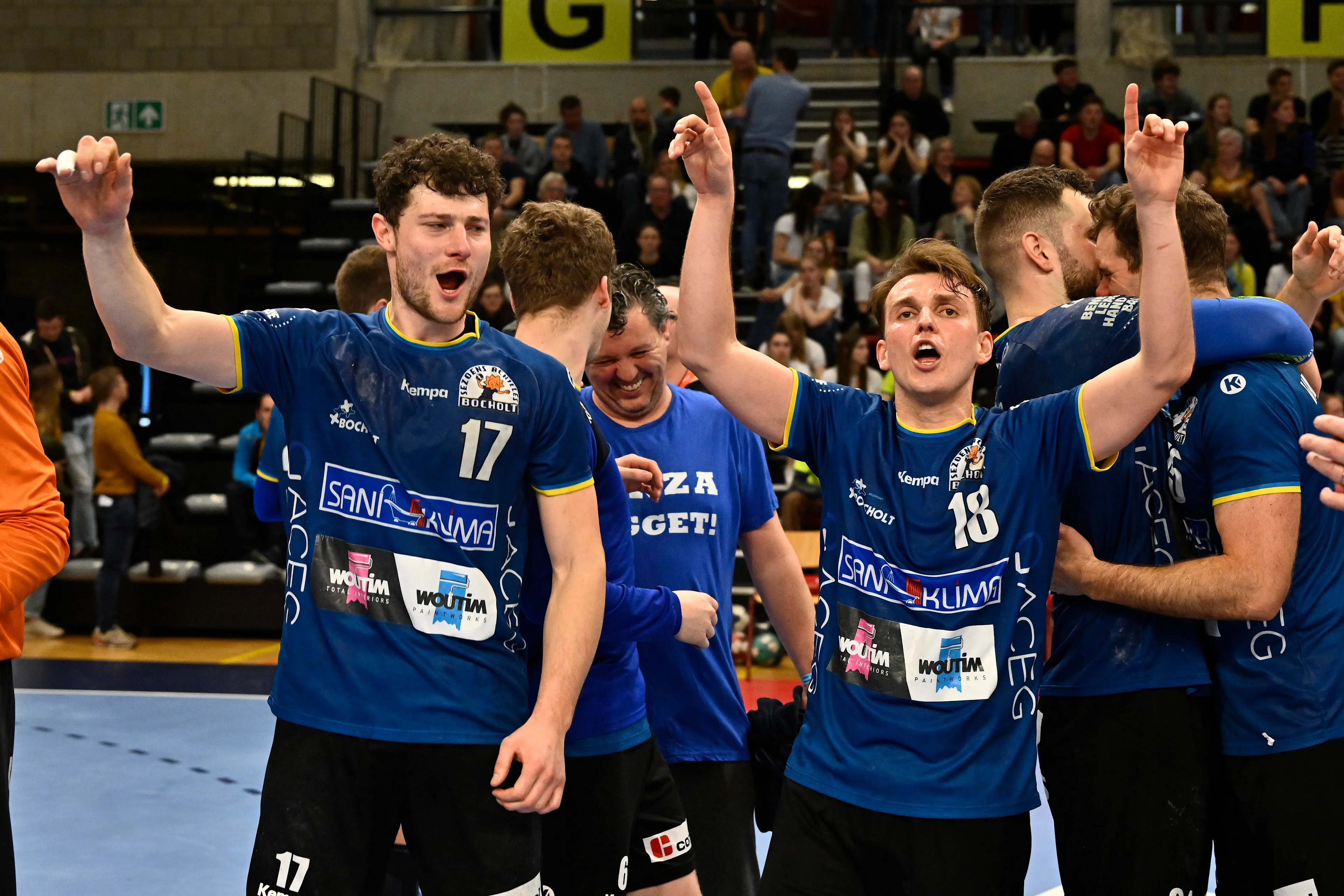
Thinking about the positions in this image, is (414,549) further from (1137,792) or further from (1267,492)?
(1267,492)

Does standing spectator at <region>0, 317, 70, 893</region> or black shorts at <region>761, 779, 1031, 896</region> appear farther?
standing spectator at <region>0, 317, 70, 893</region>

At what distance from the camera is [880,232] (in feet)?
41.4

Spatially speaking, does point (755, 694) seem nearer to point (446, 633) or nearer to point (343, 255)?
point (446, 633)

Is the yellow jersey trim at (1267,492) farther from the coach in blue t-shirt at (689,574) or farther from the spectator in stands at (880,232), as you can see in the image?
the spectator in stands at (880,232)

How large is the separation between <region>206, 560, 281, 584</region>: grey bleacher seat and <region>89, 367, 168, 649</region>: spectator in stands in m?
0.63

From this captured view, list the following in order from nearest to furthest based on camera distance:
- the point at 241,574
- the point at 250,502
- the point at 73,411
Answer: the point at 241,574
the point at 250,502
the point at 73,411

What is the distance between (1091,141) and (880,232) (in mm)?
2337

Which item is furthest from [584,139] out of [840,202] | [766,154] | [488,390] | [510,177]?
[488,390]

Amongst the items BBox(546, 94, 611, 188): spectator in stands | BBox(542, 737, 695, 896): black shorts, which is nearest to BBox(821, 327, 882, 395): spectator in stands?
→ BBox(546, 94, 611, 188): spectator in stands

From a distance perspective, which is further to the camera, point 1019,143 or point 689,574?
point 1019,143

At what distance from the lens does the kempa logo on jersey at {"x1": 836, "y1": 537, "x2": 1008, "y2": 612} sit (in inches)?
108

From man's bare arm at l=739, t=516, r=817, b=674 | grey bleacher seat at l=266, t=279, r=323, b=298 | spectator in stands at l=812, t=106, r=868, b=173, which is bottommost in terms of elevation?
man's bare arm at l=739, t=516, r=817, b=674

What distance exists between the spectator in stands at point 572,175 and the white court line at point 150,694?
21.9ft

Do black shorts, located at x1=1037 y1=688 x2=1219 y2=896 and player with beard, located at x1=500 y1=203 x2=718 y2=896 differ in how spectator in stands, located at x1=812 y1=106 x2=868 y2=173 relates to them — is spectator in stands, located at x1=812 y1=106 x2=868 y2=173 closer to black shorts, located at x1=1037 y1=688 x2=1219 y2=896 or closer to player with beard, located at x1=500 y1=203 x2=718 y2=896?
player with beard, located at x1=500 y1=203 x2=718 y2=896
